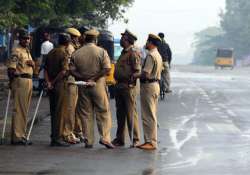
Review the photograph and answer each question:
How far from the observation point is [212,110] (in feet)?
83.6

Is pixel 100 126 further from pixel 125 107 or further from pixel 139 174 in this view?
pixel 139 174

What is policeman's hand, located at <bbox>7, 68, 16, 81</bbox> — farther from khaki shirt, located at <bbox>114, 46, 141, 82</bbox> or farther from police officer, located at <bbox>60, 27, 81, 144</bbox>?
khaki shirt, located at <bbox>114, 46, 141, 82</bbox>

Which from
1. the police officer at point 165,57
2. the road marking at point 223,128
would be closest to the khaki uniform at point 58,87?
the road marking at point 223,128

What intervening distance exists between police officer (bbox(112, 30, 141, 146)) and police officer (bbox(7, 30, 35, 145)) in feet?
4.66

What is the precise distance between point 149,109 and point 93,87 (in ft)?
3.21

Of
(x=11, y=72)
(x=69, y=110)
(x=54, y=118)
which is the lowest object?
(x=54, y=118)

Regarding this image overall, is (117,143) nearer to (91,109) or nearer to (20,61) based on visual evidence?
(91,109)

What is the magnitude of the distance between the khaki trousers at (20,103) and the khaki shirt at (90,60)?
3.06 ft

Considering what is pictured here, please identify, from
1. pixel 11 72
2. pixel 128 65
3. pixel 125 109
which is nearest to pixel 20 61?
pixel 11 72

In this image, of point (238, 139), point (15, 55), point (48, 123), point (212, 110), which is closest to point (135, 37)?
point (15, 55)

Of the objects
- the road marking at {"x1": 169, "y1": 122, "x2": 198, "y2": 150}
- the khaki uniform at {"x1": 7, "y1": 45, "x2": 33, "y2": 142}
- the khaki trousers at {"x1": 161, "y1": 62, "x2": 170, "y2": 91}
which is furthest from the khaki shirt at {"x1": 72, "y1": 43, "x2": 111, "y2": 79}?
the khaki trousers at {"x1": 161, "y1": 62, "x2": 170, "y2": 91}

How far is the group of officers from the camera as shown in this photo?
48.9 ft

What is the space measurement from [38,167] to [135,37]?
3619 mm

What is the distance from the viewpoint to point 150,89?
15070 millimetres
